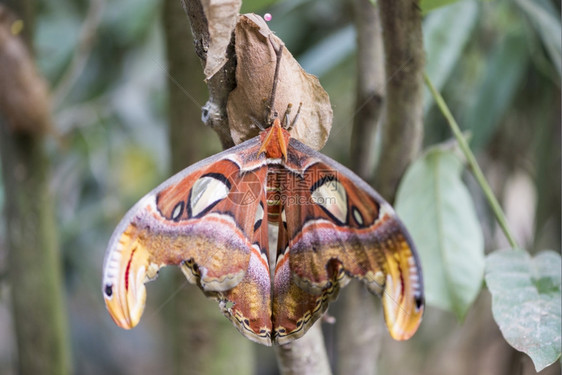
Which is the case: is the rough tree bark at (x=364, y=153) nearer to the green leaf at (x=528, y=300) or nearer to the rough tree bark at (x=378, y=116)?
the rough tree bark at (x=378, y=116)

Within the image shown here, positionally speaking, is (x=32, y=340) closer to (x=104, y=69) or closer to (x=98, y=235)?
(x=98, y=235)

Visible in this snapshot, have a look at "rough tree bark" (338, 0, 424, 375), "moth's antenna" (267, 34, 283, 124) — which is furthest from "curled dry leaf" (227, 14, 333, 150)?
"rough tree bark" (338, 0, 424, 375)

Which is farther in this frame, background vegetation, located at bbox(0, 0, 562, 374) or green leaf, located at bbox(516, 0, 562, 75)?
background vegetation, located at bbox(0, 0, 562, 374)

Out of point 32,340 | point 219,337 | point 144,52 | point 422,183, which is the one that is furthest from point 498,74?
point 144,52

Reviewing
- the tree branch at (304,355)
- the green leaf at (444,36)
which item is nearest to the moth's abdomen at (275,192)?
the tree branch at (304,355)

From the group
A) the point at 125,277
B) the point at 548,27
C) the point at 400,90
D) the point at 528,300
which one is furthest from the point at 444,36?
the point at 125,277

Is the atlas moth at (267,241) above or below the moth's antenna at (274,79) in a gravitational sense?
below

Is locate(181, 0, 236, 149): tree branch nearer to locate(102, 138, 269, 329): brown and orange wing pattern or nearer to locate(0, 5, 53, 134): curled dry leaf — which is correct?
locate(102, 138, 269, 329): brown and orange wing pattern
